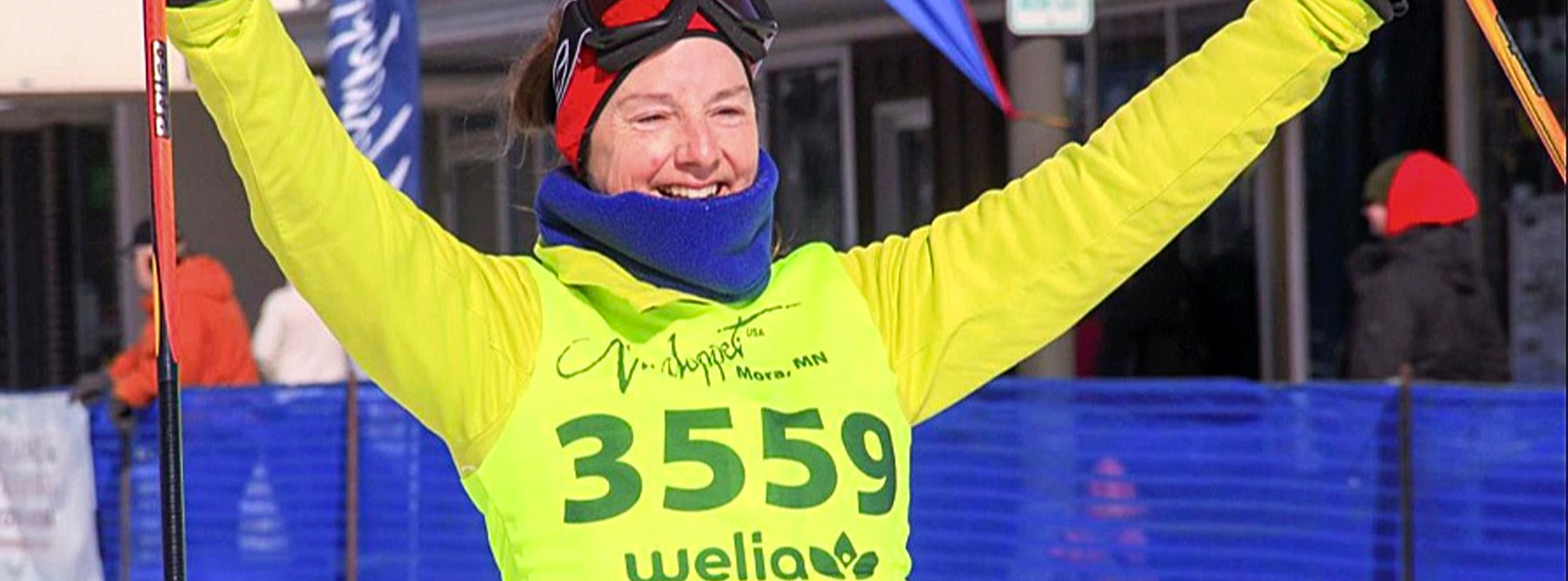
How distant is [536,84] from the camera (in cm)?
294

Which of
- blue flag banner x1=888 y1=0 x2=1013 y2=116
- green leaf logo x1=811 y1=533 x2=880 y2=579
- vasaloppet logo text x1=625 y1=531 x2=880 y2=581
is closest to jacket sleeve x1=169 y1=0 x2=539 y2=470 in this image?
vasaloppet logo text x1=625 y1=531 x2=880 y2=581

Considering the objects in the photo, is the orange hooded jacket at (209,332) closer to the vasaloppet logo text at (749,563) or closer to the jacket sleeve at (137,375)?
the jacket sleeve at (137,375)

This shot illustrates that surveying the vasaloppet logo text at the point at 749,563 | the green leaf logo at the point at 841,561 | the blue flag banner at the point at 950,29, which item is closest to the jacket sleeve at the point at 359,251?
the vasaloppet logo text at the point at 749,563

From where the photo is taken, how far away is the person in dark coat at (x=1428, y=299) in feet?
25.4

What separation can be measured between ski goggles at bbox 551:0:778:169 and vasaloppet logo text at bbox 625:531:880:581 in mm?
441

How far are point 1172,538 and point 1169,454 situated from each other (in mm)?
215

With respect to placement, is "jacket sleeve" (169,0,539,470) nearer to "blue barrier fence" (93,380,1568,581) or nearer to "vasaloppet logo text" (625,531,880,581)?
"vasaloppet logo text" (625,531,880,581)

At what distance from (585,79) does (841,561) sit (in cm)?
56

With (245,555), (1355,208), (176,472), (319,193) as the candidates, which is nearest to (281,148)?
(319,193)

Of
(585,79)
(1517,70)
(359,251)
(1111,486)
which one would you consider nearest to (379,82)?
(1111,486)

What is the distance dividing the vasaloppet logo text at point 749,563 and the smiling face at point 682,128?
36 centimetres

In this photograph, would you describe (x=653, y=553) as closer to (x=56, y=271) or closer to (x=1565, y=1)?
(x=1565, y=1)

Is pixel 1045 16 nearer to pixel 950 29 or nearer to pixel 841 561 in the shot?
pixel 950 29

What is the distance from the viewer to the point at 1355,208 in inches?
436
